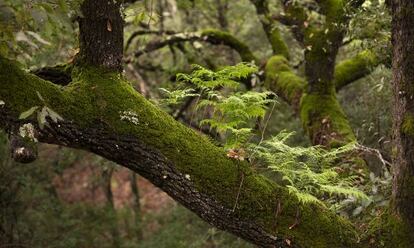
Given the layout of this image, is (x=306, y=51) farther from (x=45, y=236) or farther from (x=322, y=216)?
(x=45, y=236)

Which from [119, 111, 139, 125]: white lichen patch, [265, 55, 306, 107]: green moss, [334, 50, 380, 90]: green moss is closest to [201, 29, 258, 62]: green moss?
[265, 55, 306, 107]: green moss

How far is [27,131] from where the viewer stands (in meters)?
3.25

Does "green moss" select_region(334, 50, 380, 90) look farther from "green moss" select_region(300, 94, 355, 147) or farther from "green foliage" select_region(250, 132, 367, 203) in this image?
"green foliage" select_region(250, 132, 367, 203)

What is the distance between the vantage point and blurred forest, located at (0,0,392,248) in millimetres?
5227

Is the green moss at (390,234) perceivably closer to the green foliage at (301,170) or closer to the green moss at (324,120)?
the green foliage at (301,170)

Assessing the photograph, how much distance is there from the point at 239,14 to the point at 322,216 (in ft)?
35.4

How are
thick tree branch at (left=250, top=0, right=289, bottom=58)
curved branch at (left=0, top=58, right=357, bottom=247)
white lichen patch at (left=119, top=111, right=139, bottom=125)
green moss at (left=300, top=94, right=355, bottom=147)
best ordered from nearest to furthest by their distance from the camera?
curved branch at (left=0, top=58, right=357, bottom=247)
white lichen patch at (left=119, top=111, right=139, bottom=125)
green moss at (left=300, top=94, right=355, bottom=147)
thick tree branch at (left=250, top=0, right=289, bottom=58)

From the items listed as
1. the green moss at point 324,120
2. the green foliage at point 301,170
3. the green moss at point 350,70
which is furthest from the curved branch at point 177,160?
the green moss at point 350,70

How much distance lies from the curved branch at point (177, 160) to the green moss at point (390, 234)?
0.47 feet

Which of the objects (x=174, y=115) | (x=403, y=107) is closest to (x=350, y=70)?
(x=174, y=115)

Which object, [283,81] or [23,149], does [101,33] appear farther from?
[283,81]

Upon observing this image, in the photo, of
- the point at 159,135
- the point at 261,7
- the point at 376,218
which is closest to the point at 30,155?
the point at 159,135

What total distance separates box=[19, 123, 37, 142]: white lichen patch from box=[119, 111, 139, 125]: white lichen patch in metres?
0.68

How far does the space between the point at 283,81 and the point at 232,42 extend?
1.60 m
